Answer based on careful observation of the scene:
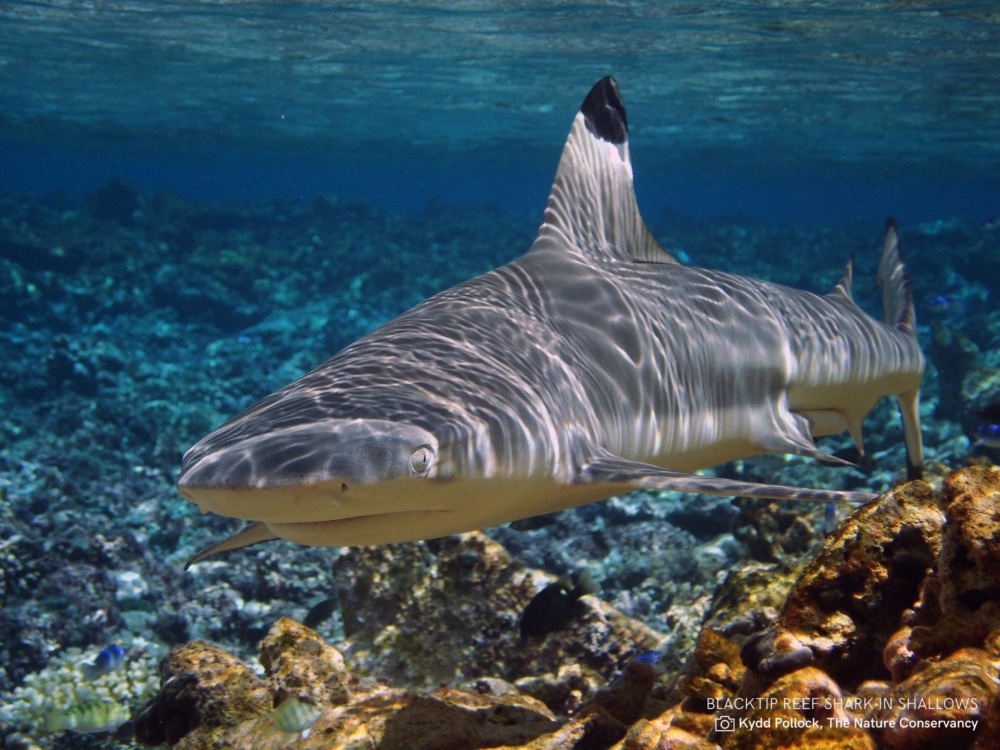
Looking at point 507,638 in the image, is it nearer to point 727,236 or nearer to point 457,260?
point 457,260

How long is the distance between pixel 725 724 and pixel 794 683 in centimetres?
27

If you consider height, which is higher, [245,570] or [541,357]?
[541,357]

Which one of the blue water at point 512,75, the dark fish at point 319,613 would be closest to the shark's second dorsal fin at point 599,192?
the dark fish at point 319,613

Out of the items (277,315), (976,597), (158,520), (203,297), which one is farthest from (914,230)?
(976,597)

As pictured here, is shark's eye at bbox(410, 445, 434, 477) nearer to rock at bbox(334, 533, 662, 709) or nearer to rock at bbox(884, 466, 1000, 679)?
rock at bbox(884, 466, 1000, 679)

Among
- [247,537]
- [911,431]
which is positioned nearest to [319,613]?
[247,537]

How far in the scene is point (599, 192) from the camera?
4.88 meters

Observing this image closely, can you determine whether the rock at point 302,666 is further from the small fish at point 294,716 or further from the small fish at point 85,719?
the small fish at point 85,719

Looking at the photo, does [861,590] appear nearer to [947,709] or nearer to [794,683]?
[794,683]

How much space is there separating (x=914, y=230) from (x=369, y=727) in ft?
115

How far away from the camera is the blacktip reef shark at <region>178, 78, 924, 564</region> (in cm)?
227

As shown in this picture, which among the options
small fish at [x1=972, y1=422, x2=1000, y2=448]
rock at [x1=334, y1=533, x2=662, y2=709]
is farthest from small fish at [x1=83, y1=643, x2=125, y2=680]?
small fish at [x1=972, y1=422, x2=1000, y2=448]

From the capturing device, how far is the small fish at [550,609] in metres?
4.92

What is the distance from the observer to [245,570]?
805 cm
